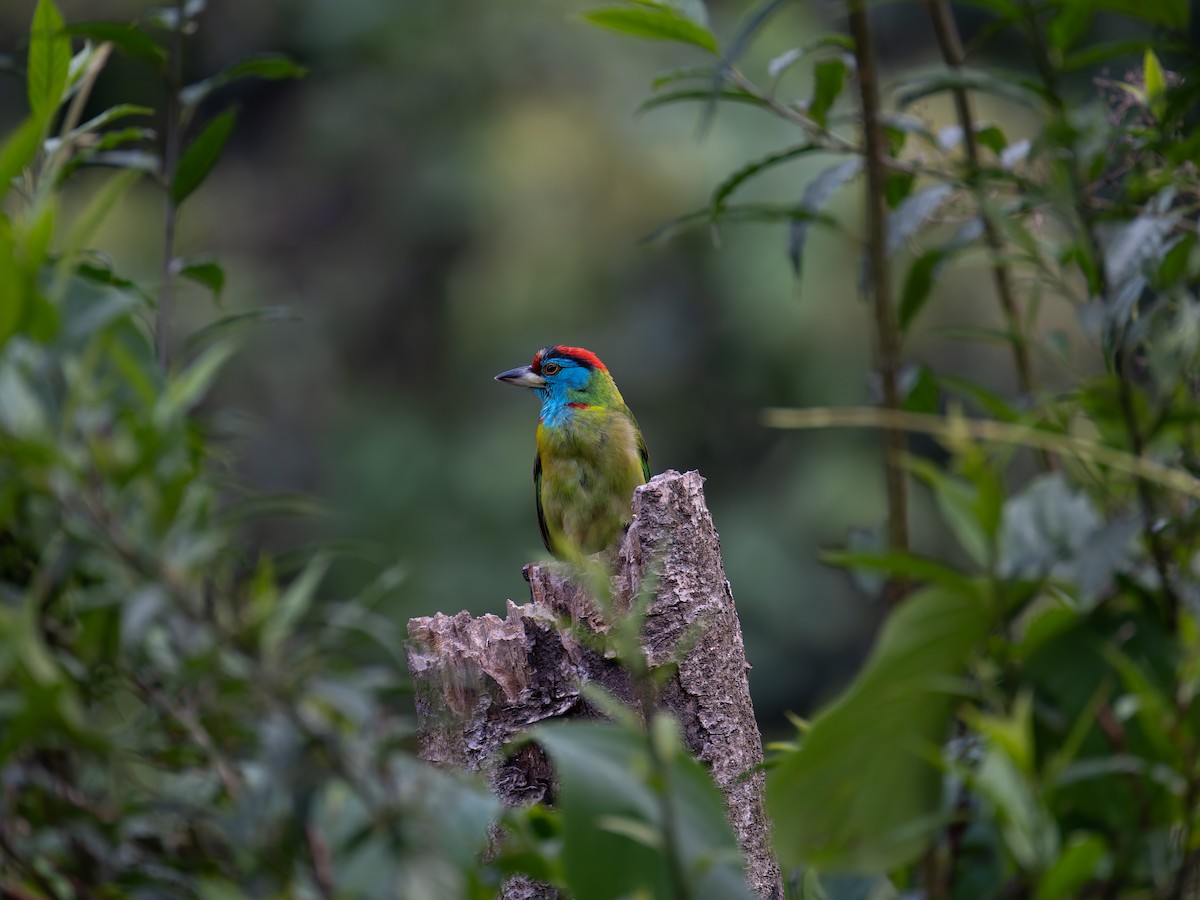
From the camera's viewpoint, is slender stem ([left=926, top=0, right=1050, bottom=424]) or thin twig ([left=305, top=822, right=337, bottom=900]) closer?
thin twig ([left=305, top=822, right=337, bottom=900])

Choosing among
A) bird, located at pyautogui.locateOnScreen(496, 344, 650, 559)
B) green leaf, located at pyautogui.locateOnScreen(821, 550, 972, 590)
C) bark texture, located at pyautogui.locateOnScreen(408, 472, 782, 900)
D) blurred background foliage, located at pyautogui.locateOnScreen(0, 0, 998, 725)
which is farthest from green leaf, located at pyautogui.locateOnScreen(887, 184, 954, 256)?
blurred background foliage, located at pyautogui.locateOnScreen(0, 0, 998, 725)

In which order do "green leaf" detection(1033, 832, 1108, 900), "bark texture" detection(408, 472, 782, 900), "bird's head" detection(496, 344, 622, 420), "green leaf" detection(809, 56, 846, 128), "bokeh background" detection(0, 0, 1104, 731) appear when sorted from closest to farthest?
"green leaf" detection(1033, 832, 1108, 900) → "green leaf" detection(809, 56, 846, 128) → "bark texture" detection(408, 472, 782, 900) → "bird's head" detection(496, 344, 622, 420) → "bokeh background" detection(0, 0, 1104, 731)

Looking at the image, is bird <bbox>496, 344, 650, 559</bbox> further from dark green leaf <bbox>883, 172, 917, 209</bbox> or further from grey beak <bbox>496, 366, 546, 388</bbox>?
dark green leaf <bbox>883, 172, 917, 209</bbox>

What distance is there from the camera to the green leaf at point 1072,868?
2.43 feet

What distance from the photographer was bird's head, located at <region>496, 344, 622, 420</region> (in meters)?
4.94

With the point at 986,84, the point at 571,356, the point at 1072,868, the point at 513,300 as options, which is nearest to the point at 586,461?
the point at 571,356

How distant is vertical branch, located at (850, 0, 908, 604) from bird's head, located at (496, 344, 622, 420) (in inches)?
146

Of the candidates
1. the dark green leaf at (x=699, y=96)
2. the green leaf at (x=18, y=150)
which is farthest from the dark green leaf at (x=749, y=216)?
the green leaf at (x=18, y=150)

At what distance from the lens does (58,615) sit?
0.85 metres

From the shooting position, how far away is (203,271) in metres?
1.62

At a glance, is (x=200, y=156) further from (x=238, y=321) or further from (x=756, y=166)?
(x=756, y=166)

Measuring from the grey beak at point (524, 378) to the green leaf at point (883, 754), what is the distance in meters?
4.21

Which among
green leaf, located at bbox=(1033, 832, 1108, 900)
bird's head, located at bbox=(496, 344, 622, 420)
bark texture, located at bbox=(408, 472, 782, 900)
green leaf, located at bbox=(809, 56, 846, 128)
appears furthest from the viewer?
bird's head, located at bbox=(496, 344, 622, 420)

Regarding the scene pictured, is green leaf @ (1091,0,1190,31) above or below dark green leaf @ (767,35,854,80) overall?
below
